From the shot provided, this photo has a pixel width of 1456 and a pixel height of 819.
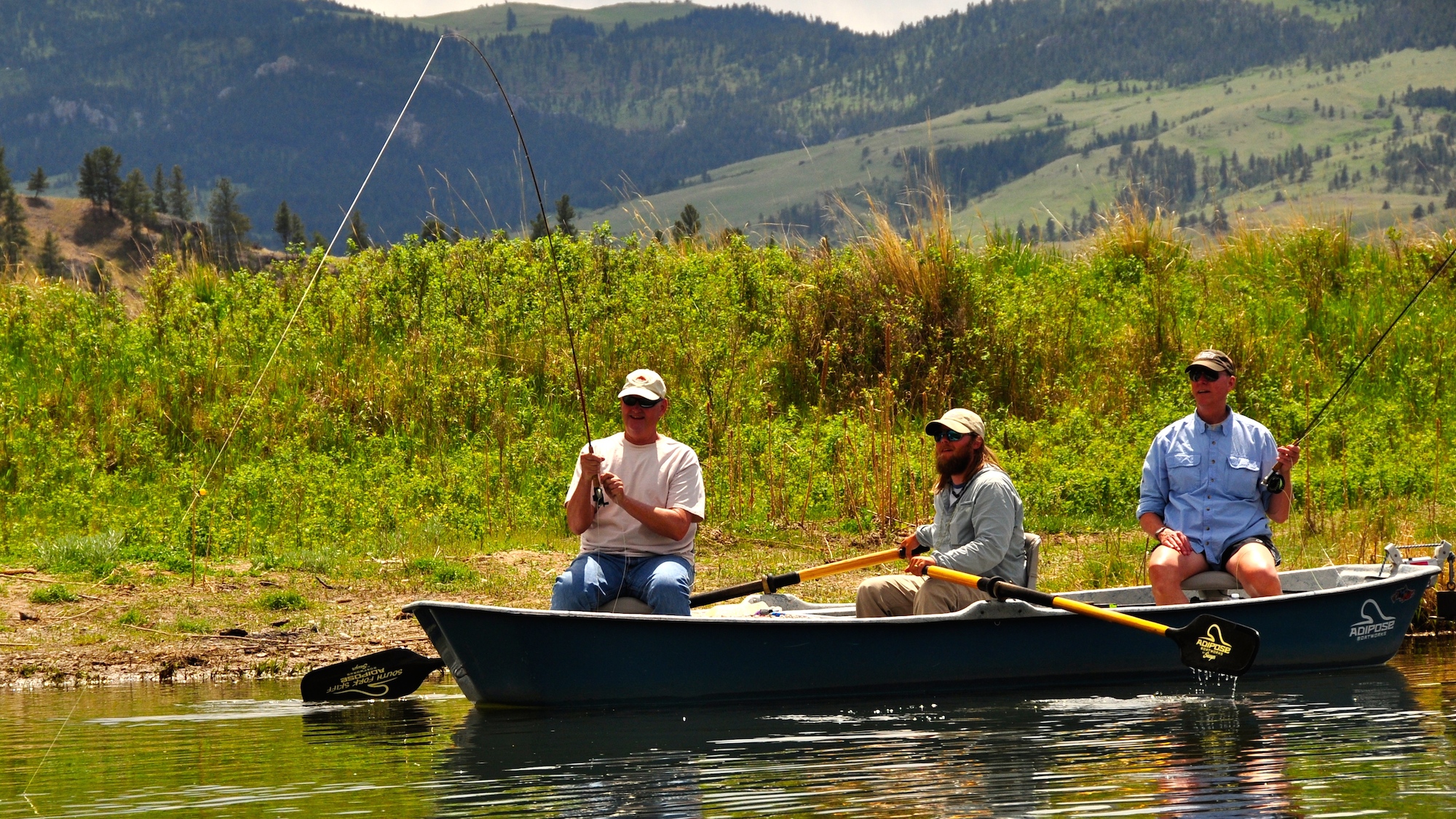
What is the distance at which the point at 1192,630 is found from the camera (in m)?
7.95

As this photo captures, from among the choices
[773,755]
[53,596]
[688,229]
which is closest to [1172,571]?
[773,755]

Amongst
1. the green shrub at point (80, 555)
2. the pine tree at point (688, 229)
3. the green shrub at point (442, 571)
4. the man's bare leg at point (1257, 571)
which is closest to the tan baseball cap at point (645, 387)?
the man's bare leg at point (1257, 571)

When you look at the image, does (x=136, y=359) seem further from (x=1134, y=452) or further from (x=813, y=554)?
(x=1134, y=452)

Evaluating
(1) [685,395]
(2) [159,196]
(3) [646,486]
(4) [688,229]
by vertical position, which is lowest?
(3) [646,486]

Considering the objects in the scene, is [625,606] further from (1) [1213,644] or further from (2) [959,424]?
(1) [1213,644]

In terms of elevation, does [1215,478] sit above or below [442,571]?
above

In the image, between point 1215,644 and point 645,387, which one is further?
point 1215,644

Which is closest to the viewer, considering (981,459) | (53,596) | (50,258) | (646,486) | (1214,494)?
(646,486)

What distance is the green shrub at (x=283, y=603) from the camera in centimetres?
1080

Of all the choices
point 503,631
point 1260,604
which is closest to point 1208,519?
point 1260,604

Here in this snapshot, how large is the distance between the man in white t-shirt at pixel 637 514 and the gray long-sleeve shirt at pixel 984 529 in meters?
1.23

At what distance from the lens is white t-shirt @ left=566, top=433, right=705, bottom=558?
7.82 meters

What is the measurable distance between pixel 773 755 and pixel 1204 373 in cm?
313

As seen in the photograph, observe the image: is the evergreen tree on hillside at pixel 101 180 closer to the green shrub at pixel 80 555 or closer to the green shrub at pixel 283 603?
the green shrub at pixel 80 555
